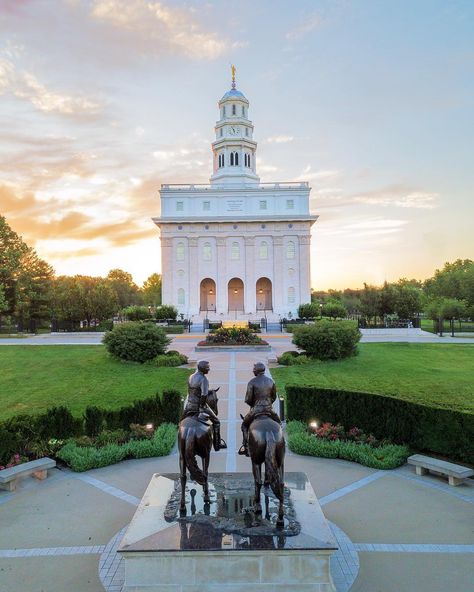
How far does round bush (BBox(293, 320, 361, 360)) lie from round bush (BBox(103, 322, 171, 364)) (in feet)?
25.0

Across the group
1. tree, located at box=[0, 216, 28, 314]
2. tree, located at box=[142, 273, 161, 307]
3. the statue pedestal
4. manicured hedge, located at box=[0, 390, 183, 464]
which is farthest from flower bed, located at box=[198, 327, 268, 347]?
tree, located at box=[142, 273, 161, 307]

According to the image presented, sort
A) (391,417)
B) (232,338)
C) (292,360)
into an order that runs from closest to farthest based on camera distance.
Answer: (391,417) → (292,360) → (232,338)

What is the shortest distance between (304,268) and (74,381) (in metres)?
43.7

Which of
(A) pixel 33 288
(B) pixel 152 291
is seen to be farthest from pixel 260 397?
(B) pixel 152 291

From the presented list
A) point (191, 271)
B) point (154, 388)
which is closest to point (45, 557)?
point (154, 388)

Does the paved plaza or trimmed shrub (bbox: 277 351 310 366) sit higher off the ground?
trimmed shrub (bbox: 277 351 310 366)

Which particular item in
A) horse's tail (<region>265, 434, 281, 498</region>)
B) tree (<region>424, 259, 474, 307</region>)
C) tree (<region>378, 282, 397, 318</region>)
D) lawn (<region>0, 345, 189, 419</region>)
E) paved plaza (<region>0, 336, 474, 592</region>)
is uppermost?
tree (<region>424, 259, 474, 307</region>)

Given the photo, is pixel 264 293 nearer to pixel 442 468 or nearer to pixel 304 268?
pixel 304 268

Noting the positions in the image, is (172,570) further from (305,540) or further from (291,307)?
(291,307)

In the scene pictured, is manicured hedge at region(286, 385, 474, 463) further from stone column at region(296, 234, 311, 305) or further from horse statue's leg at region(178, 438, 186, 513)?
stone column at region(296, 234, 311, 305)

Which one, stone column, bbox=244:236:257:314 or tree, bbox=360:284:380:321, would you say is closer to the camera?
tree, bbox=360:284:380:321

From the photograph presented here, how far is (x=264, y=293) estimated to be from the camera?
61875 mm

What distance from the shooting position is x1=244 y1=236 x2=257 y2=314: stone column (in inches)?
2331

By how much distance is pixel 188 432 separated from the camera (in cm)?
641
